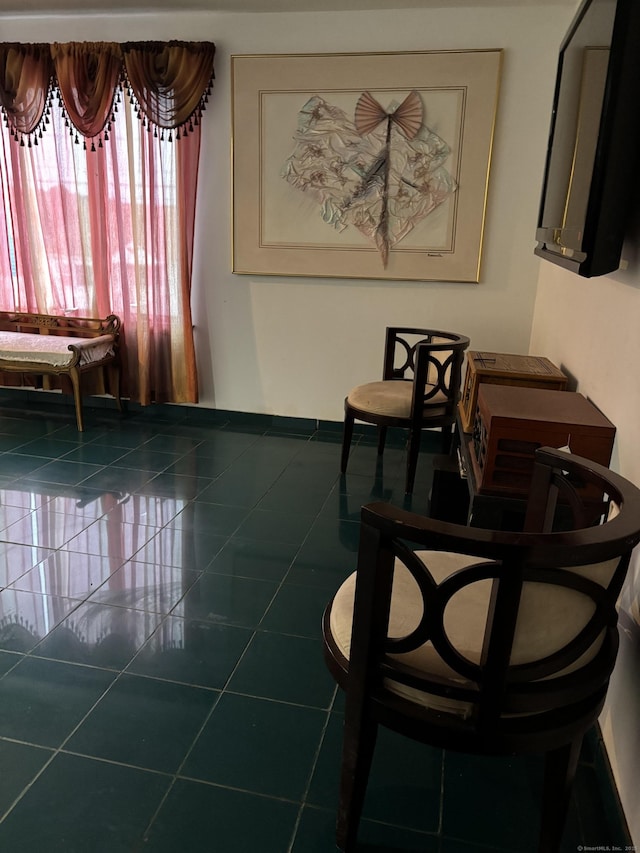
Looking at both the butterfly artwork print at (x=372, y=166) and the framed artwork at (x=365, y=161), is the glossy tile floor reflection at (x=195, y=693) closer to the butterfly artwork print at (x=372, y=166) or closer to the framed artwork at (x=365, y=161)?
the framed artwork at (x=365, y=161)

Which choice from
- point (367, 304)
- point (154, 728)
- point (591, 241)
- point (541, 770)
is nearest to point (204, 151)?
point (367, 304)

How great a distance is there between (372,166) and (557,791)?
3.26 metres

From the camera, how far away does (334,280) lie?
3844mm

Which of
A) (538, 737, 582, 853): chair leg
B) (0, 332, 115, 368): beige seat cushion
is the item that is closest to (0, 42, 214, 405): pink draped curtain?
(0, 332, 115, 368): beige seat cushion

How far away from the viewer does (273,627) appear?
2.04 meters

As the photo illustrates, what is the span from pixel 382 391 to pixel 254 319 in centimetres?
121

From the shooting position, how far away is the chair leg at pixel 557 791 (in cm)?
120

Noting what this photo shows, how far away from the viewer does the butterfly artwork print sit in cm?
351

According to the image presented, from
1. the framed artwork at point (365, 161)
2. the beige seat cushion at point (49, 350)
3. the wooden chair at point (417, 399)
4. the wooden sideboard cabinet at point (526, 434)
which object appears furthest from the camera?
the beige seat cushion at point (49, 350)

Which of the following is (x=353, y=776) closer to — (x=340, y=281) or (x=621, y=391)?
(x=621, y=391)

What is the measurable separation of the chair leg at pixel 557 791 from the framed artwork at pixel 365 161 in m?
2.90

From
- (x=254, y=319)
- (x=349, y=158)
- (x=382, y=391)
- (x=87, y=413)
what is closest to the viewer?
(x=382, y=391)

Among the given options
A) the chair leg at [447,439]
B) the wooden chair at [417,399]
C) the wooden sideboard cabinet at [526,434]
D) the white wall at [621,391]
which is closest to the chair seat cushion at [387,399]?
the wooden chair at [417,399]

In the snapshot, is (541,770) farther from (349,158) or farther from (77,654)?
(349,158)
